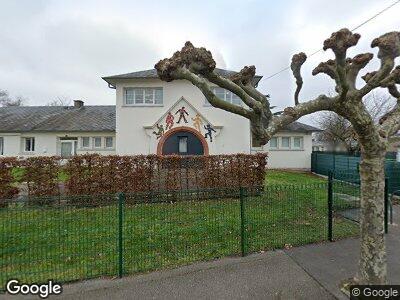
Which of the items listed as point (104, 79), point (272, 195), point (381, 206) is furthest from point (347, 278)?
point (104, 79)

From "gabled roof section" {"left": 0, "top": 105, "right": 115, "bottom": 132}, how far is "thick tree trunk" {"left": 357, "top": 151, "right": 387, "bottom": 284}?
20580 mm

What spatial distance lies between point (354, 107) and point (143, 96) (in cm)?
1595

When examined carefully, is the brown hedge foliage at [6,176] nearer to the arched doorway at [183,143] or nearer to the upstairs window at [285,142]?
the arched doorway at [183,143]

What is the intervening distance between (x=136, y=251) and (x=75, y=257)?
44.7 inches

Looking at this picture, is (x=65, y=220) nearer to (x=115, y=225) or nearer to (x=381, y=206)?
(x=115, y=225)

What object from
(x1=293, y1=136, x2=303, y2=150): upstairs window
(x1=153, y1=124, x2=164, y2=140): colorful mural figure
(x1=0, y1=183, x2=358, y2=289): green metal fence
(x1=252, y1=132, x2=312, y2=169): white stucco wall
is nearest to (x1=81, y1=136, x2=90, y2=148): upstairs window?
(x1=153, y1=124, x2=164, y2=140): colorful mural figure

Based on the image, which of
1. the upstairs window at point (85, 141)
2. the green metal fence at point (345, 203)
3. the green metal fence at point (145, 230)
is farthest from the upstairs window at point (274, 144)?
the green metal fence at point (145, 230)

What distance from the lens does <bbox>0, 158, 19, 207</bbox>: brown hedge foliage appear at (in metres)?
9.09

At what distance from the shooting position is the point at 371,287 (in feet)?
13.5

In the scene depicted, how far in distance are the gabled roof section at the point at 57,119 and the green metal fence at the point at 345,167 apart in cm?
1574

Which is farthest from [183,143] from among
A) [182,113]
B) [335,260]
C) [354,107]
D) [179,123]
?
[354,107]

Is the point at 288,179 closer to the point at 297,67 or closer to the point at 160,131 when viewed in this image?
the point at 160,131

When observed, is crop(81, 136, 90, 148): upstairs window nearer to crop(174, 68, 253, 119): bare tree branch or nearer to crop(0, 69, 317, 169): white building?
crop(0, 69, 317, 169): white building

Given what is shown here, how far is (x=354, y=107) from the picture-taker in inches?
156
